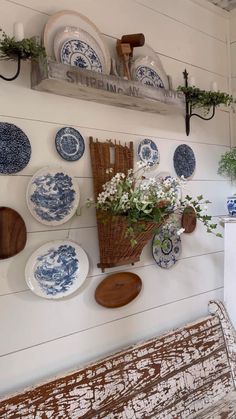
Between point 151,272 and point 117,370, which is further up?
point 151,272

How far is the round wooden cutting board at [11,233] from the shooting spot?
45.9 inches

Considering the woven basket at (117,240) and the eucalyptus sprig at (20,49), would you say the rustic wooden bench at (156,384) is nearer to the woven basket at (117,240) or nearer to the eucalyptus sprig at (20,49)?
the woven basket at (117,240)

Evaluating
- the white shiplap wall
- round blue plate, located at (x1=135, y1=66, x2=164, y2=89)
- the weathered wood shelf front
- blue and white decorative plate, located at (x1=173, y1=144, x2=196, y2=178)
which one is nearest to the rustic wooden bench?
the white shiplap wall

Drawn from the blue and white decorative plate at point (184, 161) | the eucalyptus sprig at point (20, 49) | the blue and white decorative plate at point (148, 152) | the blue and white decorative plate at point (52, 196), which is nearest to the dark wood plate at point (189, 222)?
the blue and white decorative plate at point (184, 161)

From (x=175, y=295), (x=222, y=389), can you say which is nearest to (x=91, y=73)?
(x=175, y=295)

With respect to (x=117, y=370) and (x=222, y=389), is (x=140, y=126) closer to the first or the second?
(x=117, y=370)

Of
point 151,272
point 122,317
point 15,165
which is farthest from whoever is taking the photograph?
point 151,272

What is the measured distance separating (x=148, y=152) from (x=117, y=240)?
1.60 ft

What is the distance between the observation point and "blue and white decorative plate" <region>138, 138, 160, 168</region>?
63.1 inches

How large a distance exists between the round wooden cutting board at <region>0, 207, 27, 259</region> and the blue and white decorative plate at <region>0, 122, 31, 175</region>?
0.14 m

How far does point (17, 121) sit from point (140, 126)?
593 mm

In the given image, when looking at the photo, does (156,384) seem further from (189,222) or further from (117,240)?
(189,222)

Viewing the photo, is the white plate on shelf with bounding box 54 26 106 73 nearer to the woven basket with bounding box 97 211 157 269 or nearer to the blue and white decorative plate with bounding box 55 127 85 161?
the blue and white decorative plate with bounding box 55 127 85 161

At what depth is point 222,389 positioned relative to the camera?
5.44 feet
